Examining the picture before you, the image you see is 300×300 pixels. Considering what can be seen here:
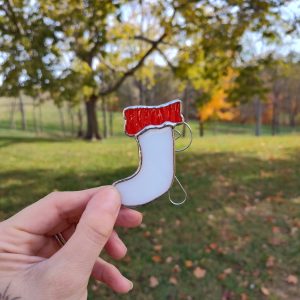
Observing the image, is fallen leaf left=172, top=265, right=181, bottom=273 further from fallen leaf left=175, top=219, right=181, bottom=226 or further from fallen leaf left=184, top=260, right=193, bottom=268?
fallen leaf left=175, top=219, right=181, bottom=226

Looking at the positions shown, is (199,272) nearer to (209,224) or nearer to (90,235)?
(209,224)

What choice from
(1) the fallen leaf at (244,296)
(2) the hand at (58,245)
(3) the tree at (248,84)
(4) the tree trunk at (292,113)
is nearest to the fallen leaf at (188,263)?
(1) the fallen leaf at (244,296)

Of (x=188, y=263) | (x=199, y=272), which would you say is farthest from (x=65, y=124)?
(x=199, y=272)

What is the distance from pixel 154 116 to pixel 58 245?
0.85 m

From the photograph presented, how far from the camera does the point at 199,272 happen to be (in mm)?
3967


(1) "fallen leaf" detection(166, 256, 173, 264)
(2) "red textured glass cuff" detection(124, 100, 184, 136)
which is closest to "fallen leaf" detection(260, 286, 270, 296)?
(1) "fallen leaf" detection(166, 256, 173, 264)

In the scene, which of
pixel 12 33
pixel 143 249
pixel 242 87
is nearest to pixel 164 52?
pixel 242 87

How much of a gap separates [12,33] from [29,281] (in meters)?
5.79

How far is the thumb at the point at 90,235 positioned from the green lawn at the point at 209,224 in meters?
2.41

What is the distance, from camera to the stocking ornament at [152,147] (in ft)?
5.47

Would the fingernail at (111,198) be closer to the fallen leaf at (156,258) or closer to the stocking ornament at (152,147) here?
the stocking ornament at (152,147)

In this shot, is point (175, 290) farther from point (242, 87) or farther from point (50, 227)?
point (242, 87)

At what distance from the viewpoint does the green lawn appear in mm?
3814

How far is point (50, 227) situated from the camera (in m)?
1.76
